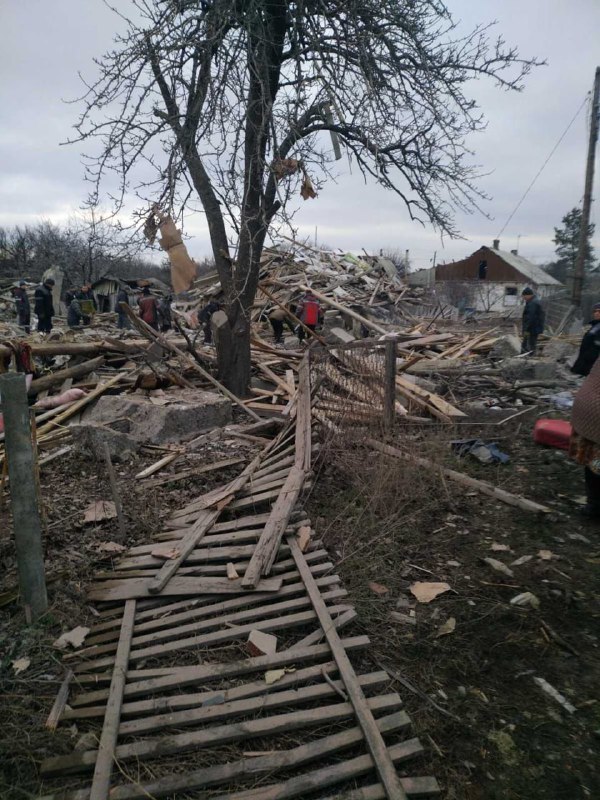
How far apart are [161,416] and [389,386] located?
2941 mm

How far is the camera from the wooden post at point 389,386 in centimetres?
611

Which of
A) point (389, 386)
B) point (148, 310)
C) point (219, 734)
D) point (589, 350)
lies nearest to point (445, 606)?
point (219, 734)

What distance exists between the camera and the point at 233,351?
7.85 m

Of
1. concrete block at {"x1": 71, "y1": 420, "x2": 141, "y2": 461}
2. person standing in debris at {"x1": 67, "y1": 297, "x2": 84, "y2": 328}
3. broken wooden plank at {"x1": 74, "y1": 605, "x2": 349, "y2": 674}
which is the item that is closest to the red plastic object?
broken wooden plank at {"x1": 74, "y1": 605, "x2": 349, "y2": 674}

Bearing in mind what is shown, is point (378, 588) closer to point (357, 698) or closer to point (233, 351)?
point (357, 698)

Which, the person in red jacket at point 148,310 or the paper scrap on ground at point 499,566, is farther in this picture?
the person in red jacket at point 148,310

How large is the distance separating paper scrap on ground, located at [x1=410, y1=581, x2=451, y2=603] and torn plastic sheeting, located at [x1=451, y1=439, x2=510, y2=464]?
264cm

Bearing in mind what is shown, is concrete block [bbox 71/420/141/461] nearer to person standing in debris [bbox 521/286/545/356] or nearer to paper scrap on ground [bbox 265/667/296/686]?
paper scrap on ground [bbox 265/667/296/686]

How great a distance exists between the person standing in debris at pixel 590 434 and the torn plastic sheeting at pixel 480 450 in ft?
4.72

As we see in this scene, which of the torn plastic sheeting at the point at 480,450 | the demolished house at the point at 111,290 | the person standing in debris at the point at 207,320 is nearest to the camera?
the torn plastic sheeting at the point at 480,450

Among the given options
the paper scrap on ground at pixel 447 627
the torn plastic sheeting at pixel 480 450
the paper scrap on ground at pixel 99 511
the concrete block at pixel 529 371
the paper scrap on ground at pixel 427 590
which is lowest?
the paper scrap on ground at pixel 447 627

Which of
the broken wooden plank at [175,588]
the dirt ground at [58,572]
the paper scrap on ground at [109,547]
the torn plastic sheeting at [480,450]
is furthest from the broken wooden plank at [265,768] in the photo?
the torn plastic sheeting at [480,450]

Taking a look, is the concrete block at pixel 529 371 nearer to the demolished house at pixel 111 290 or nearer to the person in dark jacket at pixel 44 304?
the person in dark jacket at pixel 44 304

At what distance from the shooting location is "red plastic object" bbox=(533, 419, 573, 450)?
20.1 feet
